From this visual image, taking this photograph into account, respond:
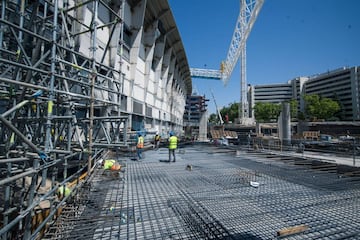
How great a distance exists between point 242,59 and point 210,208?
68.8 meters

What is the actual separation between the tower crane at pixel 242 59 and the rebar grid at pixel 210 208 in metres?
49.5

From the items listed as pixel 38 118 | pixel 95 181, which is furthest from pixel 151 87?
pixel 38 118

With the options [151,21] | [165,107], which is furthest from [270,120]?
[151,21]

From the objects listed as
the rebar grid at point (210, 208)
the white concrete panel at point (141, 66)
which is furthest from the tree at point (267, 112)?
the rebar grid at point (210, 208)

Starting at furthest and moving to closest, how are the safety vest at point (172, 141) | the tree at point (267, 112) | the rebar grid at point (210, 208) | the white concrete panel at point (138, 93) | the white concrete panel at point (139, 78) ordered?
the tree at point (267, 112)
the white concrete panel at point (139, 78)
the white concrete panel at point (138, 93)
the safety vest at point (172, 141)
the rebar grid at point (210, 208)

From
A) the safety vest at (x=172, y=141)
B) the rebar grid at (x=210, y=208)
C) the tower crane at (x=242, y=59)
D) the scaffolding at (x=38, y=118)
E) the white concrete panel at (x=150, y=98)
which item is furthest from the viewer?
the tower crane at (x=242, y=59)

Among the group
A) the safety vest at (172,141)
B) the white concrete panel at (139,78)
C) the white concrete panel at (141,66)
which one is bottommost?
the safety vest at (172,141)

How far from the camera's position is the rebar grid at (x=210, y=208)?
333 centimetres

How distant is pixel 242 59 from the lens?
65.8 metres

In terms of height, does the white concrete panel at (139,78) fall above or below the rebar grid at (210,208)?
above

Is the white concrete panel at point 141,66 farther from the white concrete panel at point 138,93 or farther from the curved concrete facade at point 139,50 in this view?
the white concrete panel at point 138,93

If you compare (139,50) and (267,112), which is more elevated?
(139,50)

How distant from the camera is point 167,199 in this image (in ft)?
15.9

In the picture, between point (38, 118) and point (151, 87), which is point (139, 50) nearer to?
point (151, 87)
